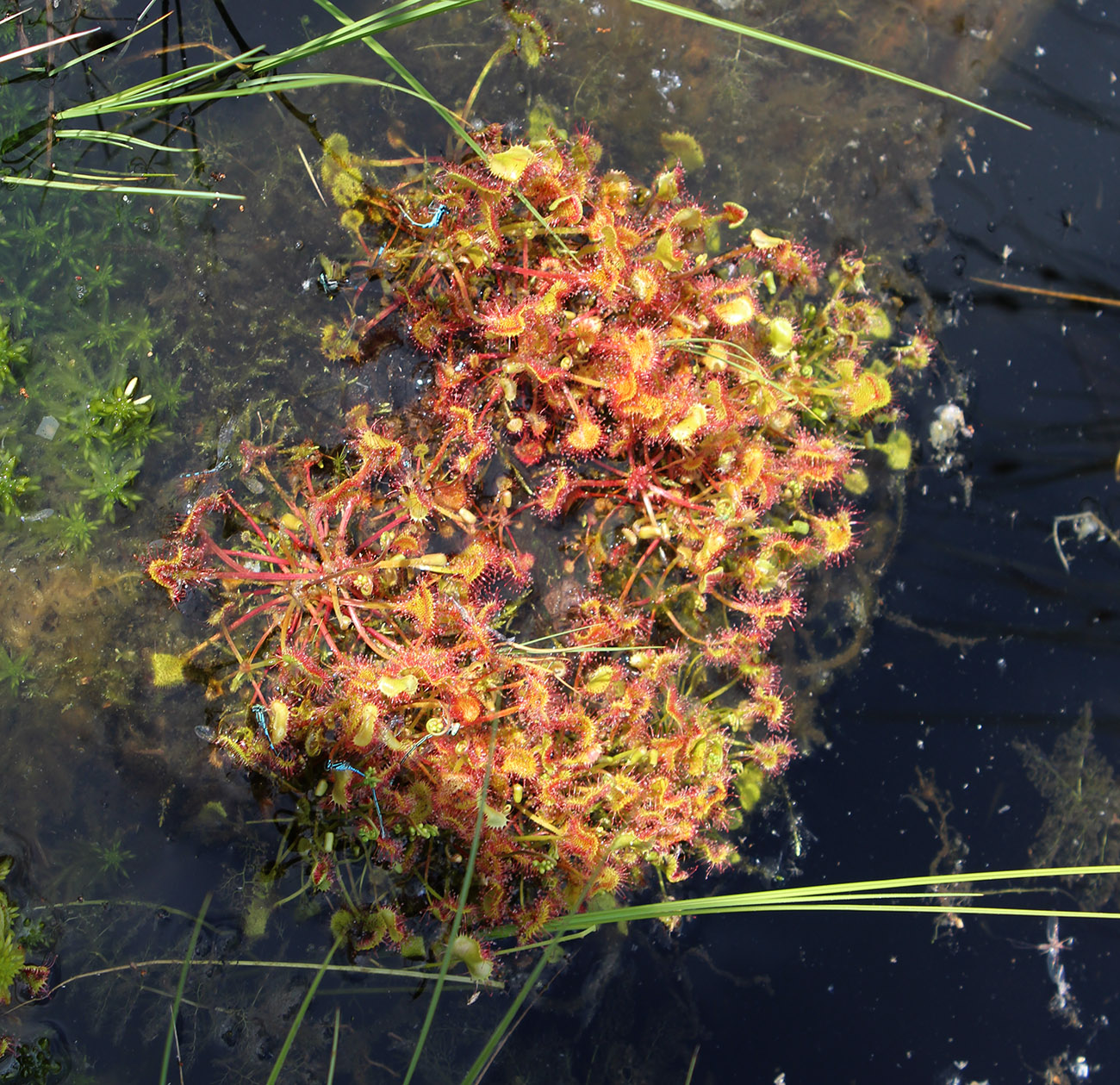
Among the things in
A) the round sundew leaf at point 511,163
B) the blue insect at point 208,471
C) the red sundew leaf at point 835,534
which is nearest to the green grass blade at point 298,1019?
the blue insect at point 208,471

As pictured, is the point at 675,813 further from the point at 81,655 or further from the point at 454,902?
the point at 81,655

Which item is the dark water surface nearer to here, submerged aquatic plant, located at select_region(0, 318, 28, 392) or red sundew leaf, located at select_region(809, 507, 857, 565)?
submerged aquatic plant, located at select_region(0, 318, 28, 392)

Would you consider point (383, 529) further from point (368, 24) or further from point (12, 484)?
point (368, 24)

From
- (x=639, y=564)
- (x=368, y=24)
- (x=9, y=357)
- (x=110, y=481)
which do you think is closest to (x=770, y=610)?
(x=639, y=564)

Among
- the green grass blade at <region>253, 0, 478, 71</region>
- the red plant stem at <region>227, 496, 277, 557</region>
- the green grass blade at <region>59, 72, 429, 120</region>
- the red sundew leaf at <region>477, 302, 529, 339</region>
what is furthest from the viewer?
the red plant stem at <region>227, 496, 277, 557</region>

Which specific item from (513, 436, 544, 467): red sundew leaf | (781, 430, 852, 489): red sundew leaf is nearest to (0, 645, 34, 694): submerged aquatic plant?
(513, 436, 544, 467): red sundew leaf

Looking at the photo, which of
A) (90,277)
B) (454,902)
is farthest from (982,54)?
(454,902)
